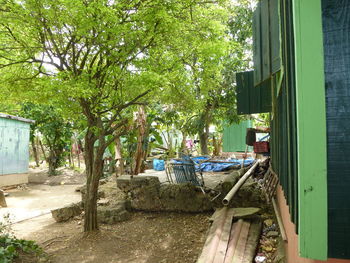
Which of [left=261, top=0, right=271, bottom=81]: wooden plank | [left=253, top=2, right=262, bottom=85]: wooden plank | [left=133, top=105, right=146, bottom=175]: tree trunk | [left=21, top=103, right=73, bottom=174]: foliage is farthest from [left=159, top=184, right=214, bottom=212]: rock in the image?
[left=21, top=103, right=73, bottom=174]: foliage

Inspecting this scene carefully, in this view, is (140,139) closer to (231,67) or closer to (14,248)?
(231,67)

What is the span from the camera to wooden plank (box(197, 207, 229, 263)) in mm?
3856

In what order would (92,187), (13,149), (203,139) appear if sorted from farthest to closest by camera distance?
(203,139) → (13,149) → (92,187)

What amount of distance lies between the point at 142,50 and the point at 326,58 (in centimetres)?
482

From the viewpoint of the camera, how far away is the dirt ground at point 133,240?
5.33 metres

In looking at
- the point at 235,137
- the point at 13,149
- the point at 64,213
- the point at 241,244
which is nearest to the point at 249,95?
the point at 241,244

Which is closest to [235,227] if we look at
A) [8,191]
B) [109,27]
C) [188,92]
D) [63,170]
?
[188,92]

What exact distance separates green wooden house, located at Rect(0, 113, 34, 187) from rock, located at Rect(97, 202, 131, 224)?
25.4ft

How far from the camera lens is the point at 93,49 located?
588cm

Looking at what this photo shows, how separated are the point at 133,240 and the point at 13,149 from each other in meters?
10.0

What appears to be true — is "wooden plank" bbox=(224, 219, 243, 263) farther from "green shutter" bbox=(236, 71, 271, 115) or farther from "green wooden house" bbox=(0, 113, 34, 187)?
"green wooden house" bbox=(0, 113, 34, 187)

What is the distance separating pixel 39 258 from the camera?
498 centimetres

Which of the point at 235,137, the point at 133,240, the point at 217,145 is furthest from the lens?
the point at 217,145

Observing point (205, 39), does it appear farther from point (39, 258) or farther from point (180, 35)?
point (39, 258)
